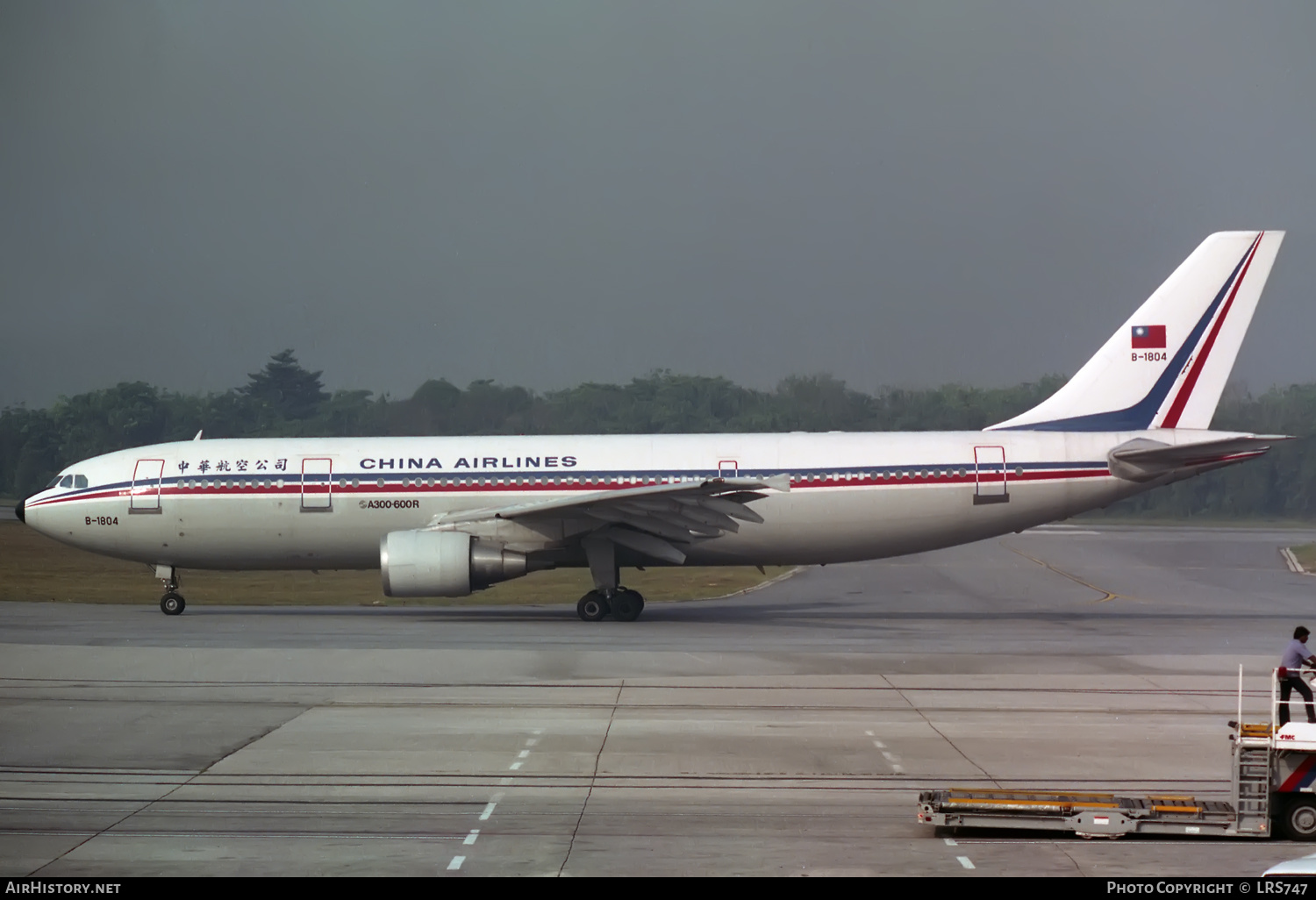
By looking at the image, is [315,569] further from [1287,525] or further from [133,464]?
[1287,525]

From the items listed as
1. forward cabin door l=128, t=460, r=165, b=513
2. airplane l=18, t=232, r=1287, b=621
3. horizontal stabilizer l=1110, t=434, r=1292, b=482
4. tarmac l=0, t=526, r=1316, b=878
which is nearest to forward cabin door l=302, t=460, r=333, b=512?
airplane l=18, t=232, r=1287, b=621

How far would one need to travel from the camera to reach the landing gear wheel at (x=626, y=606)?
2775cm

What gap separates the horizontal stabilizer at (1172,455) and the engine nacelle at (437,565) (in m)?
12.8

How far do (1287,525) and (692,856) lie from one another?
55.0m

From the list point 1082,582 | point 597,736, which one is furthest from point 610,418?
point 597,736

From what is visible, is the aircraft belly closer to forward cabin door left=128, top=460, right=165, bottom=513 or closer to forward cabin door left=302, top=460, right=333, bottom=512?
forward cabin door left=302, top=460, right=333, bottom=512

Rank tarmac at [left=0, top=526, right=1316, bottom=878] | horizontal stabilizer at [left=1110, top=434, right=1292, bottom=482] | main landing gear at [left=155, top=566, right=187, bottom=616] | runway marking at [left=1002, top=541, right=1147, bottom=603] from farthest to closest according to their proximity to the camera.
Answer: runway marking at [left=1002, top=541, right=1147, bottom=603]
main landing gear at [left=155, top=566, right=187, bottom=616]
horizontal stabilizer at [left=1110, top=434, right=1292, bottom=482]
tarmac at [left=0, top=526, right=1316, bottom=878]

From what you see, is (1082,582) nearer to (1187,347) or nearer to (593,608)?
(1187,347)

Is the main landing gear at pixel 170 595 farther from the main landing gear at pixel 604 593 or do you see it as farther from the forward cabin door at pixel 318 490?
the main landing gear at pixel 604 593

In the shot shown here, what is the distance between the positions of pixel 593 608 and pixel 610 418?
3402 cm

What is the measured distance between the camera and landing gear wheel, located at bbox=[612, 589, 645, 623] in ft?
91.0

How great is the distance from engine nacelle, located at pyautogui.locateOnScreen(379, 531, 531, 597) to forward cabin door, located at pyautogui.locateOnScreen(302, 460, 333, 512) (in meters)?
2.21

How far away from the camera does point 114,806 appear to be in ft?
37.6

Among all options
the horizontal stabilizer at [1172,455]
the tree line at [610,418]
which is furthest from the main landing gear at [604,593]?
the tree line at [610,418]
